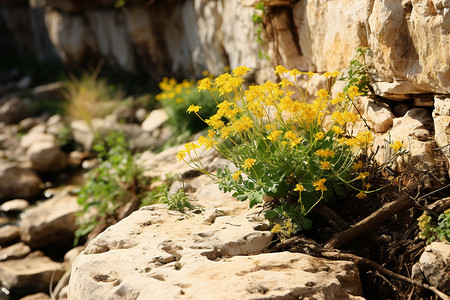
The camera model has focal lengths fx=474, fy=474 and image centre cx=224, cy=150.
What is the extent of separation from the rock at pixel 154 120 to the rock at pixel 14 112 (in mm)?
3982

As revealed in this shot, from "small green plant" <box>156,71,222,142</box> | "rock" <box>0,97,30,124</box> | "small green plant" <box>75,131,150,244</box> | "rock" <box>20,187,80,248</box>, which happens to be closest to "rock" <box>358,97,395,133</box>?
"small green plant" <box>75,131,150,244</box>

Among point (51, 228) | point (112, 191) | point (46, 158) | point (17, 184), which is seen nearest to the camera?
point (112, 191)

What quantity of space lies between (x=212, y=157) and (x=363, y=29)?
173 centimetres

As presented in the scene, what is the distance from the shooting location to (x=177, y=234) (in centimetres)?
289

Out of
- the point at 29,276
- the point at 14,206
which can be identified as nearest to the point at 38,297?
the point at 29,276

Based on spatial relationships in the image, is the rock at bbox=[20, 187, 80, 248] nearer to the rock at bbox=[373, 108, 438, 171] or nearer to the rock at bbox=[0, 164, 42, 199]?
the rock at bbox=[0, 164, 42, 199]

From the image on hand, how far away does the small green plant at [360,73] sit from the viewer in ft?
10.7

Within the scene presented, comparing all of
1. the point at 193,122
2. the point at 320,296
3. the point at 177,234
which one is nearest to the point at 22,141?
the point at 193,122

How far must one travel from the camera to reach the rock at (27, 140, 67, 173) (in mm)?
7473

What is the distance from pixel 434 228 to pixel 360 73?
4.23ft

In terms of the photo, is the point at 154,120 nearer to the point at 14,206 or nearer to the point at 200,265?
the point at 14,206

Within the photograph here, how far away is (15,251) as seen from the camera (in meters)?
5.35

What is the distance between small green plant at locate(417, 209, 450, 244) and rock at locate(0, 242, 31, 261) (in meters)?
4.42

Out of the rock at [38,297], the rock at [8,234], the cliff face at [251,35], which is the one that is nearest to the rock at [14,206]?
the rock at [8,234]
